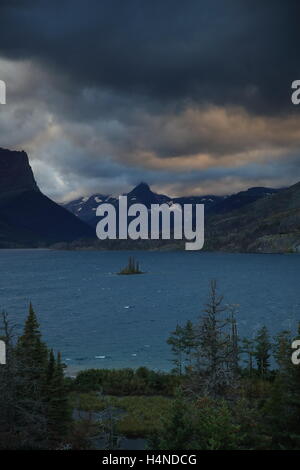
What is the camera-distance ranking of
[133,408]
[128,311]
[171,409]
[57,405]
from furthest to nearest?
[128,311] < [133,408] < [57,405] < [171,409]

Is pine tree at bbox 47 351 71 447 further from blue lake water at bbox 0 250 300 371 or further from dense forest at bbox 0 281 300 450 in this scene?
blue lake water at bbox 0 250 300 371

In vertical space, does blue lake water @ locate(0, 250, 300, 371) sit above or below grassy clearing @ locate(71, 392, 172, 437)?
below

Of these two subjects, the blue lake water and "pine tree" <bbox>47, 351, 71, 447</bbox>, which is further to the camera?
the blue lake water

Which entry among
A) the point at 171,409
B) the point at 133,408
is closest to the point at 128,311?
the point at 133,408

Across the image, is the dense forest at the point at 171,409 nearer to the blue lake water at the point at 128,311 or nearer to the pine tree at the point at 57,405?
the pine tree at the point at 57,405

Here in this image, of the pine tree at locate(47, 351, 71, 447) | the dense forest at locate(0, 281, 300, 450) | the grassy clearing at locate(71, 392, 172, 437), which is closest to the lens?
the dense forest at locate(0, 281, 300, 450)

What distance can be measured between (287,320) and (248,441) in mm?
85197

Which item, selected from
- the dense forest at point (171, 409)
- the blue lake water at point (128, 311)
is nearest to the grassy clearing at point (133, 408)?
the dense forest at point (171, 409)

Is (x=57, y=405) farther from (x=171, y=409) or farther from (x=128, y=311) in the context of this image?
(x=128, y=311)

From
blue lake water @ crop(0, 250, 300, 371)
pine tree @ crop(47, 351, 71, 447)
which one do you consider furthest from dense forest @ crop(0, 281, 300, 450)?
blue lake water @ crop(0, 250, 300, 371)

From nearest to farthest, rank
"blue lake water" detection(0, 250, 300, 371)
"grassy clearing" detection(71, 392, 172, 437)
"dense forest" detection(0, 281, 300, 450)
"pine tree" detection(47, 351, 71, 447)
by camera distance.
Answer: "dense forest" detection(0, 281, 300, 450) → "pine tree" detection(47, 351, 71, 447) → "grassy clearing" detection(71, 392, 172, 437) → "blue lake water" detection(0, 250, 300, 371)

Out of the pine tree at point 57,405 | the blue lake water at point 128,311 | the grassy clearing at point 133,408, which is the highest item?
the pine tree at point 57,405

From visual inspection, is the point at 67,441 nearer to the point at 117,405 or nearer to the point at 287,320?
the point at 117,405
